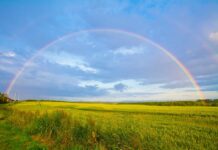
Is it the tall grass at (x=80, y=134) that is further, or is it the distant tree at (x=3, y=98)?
the distant tree at (x=3, y=98)

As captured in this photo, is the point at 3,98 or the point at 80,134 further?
the point at 3,98

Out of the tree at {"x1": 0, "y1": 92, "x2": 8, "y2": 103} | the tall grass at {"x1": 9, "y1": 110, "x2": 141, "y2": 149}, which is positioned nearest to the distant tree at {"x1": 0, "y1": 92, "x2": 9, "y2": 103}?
the tree at {"x1": 0, "y1": 92, "x2": 8, "y2": 103}

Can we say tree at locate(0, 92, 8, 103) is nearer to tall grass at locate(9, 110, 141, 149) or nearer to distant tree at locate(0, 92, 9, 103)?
distant tree at locate(0, 92, 9, 103)

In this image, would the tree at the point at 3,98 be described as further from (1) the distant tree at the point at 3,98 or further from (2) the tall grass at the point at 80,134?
(2) the tall grass at the point at 80,134

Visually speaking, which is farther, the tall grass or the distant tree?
the distant tree

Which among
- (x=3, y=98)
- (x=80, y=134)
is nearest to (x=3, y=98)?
(x=3, y=98)

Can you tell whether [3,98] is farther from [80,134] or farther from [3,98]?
[80,134]

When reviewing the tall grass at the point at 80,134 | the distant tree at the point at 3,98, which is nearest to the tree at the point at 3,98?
the distant tree at the point at 3,98

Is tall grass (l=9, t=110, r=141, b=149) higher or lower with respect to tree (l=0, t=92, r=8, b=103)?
lower

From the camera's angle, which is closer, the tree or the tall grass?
the tall grass

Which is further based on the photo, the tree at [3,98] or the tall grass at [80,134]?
the tree at [3,98]

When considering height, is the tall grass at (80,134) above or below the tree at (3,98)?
below

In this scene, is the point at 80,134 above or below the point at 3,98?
below

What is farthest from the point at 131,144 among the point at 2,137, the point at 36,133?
the point at 2,137
